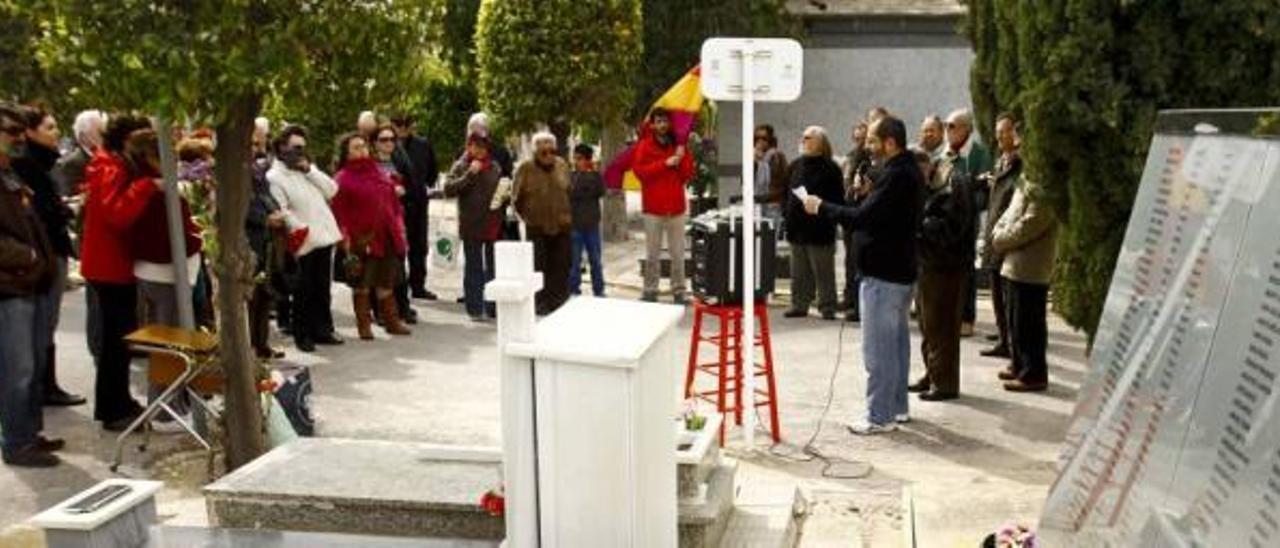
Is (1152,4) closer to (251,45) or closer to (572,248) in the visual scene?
(251,45)

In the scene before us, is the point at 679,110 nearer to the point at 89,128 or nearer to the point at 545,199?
the point at 545,199

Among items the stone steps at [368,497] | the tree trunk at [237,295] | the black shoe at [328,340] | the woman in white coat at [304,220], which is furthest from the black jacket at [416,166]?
the stone steps at [368,497]

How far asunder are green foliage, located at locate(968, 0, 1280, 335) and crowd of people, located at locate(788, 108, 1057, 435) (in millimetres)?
443

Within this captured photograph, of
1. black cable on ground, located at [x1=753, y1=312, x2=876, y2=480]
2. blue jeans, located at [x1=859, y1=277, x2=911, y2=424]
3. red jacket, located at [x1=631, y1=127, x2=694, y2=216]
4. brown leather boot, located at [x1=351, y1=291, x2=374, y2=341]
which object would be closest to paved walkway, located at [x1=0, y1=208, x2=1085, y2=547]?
black cable on ground, located at [x1=753, y1=312, x2=876, y2=480]

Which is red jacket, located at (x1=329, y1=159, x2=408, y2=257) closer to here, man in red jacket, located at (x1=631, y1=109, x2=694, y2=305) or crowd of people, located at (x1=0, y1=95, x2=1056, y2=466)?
crowd of people, located at (x1=0, y1=95, x2=1056, y2=466)

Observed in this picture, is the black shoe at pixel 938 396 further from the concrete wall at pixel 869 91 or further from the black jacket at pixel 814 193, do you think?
the concrete wall at pixel 869 91

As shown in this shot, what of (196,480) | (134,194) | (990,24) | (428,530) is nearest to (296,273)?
(134,194)

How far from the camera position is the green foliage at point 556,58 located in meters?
15.0

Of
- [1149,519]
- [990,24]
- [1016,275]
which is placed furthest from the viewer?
[990,24]

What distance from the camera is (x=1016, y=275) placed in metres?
8.70

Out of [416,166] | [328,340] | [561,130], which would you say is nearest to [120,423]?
[328,340]

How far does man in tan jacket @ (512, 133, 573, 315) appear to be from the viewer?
11.2 metres

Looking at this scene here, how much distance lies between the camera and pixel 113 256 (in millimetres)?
7527

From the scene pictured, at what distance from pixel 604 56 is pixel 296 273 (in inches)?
248
